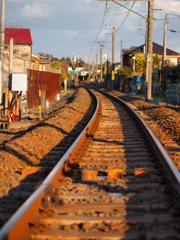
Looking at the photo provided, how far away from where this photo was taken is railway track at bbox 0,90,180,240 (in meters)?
3.92

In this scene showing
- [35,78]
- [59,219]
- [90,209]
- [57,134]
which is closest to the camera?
[59,219]

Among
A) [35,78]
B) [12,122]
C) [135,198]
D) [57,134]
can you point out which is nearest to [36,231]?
[135,198]

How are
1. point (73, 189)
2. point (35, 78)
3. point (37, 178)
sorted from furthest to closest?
point (35, 78) → point (37, 178) → point (73, 189)

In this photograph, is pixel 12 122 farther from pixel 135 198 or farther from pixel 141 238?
pixel 141 238

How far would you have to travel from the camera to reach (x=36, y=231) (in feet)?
12.8

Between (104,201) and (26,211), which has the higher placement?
(26,211)

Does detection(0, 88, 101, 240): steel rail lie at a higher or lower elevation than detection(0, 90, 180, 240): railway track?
higher

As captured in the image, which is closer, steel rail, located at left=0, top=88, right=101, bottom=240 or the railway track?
steel rail, located at left=0, top=88, right=101, bottom=240

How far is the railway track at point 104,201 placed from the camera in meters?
3.92

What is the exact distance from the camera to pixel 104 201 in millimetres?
5016

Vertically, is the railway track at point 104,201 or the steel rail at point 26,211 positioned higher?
the steel rail at point 26,211

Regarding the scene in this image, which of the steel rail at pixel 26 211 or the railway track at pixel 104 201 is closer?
the steel rail at pixel 26 211

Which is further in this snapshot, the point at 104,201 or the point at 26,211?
the point at 104,201

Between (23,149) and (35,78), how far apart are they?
52.0 feet
